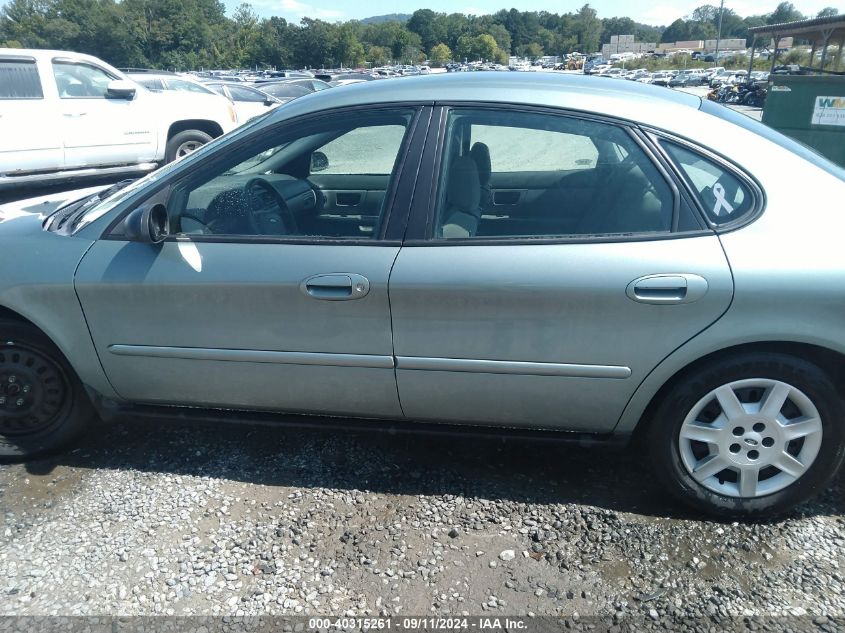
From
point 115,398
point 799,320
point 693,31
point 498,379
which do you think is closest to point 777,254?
point 799,320

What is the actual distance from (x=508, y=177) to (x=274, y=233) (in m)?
1.38

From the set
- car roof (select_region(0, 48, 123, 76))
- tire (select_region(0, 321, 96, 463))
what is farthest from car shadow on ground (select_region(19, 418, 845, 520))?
car roof (select_region(0, 48, 123, 76))

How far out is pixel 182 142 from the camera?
9672mm

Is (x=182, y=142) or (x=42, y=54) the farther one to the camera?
(x=182, y=142)

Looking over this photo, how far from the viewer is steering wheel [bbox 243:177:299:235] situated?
279 cm

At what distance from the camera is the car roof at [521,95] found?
2.59m

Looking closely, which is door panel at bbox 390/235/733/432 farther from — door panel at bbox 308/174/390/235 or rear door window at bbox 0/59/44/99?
rear door window at bbox 0/59/44/99

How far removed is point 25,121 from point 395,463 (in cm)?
739

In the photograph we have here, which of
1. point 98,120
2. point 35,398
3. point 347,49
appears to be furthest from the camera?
point 347,49

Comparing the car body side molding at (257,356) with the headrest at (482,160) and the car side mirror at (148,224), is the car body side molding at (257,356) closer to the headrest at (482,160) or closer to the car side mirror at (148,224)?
the car side mirror at (148,224)

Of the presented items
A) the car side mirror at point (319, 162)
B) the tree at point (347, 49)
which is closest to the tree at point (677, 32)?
the tree at point (347, 49)

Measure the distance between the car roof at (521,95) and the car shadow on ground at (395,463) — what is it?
138cm

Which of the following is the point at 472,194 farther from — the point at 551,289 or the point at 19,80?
the point at 19,80

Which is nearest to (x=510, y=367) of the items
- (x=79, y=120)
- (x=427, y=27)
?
(x=79, y=120)
